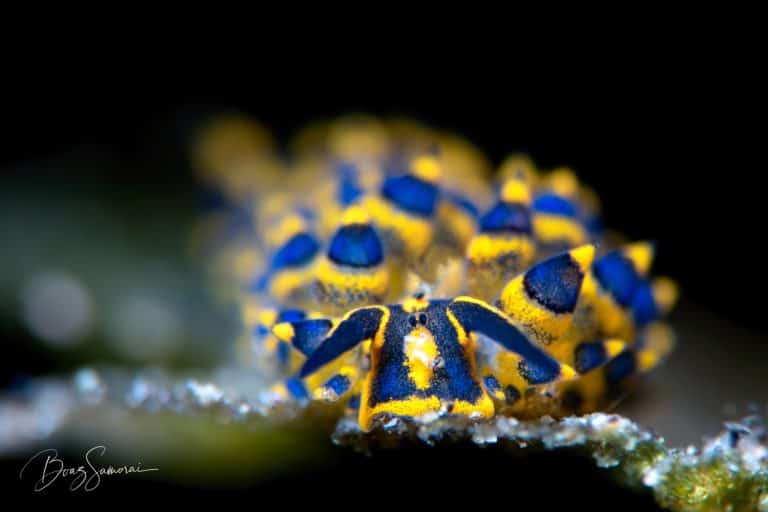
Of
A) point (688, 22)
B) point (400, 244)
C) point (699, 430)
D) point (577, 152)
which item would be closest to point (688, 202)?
point (577, 152)

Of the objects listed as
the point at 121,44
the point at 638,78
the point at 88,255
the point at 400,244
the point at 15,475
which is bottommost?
the point at 15,475

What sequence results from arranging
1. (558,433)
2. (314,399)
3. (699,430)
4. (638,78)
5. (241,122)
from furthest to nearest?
(241,122)
(638,78)
(699,430)
(314,399)
(558,433)

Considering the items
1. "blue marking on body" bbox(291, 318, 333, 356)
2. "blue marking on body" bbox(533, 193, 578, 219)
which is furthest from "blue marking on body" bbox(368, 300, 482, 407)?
"blue marking on body" bbox(533, 193, 578, 219)

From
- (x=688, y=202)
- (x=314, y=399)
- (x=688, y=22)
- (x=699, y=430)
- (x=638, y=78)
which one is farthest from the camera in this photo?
(x=688, y=202)

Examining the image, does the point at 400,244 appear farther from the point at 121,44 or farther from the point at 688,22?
the point at 121,44

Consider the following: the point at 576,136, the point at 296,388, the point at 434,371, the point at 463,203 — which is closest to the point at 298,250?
the point at 296,388

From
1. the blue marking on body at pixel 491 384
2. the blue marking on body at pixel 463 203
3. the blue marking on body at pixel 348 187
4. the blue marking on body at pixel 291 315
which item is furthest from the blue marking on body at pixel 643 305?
the blue marking on body at pixel 291 315
